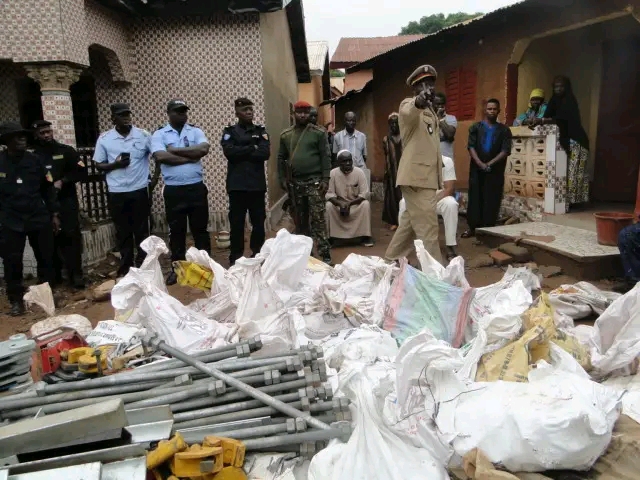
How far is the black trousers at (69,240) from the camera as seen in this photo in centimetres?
570

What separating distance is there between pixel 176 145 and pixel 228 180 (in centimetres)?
62

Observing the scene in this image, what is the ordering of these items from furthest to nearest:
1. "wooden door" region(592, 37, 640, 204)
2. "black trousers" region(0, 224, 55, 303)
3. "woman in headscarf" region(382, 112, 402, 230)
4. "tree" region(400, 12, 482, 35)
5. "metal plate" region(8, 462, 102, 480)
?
"tree" region(400, 12, 482, 35), "wooden door" region(592, 37, 640, 204), "woman in headscarf" region(382, 112, 402, 230), "black trousers" region(0, 224, 55, 303), "metal plate" region(8, 462, 102, 480)

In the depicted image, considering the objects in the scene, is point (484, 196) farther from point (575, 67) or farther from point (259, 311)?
point (259, 311)

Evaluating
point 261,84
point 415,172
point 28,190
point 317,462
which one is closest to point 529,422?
point 317,462

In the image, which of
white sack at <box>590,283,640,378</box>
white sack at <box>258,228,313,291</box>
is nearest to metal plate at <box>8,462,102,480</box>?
white sack at <box>258,228,313,291</box>

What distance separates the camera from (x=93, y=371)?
3.05 metres

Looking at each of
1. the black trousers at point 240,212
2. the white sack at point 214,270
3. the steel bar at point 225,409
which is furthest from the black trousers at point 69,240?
the steel bar at point 225,409

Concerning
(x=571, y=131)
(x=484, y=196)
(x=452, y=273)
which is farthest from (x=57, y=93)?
(x=571, y=131)

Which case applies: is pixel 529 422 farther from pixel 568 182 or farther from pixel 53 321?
pixel 568 182

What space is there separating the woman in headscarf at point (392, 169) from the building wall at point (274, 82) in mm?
1794

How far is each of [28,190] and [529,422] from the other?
183 inches

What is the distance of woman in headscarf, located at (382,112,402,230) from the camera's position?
7744 millimetres

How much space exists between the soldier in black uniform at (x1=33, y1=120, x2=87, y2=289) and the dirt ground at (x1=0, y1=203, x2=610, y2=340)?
289 mm

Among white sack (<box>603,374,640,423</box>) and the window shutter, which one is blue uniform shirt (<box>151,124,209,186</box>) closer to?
white sack (<box>603,374,640,423</box>)
